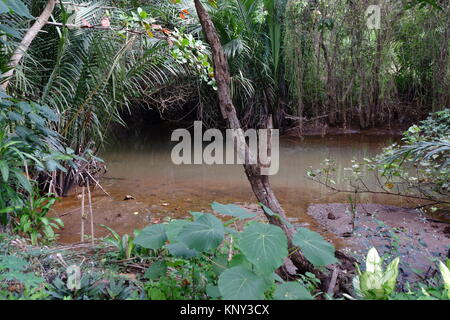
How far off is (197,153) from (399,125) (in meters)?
4.40

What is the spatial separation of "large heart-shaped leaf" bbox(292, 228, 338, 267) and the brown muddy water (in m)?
1.79

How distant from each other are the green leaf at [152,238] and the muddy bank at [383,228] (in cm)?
139

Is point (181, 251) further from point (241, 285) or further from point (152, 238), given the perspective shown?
point (241, 285)

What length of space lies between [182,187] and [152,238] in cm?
312

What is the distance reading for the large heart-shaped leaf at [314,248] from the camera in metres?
1.17

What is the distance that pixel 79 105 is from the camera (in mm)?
3627

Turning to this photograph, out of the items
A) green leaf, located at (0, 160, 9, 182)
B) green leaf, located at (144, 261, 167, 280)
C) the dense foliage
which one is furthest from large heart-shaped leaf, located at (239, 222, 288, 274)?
green leaf, located at (0, 160, 9, 182)

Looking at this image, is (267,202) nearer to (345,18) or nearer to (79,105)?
(79,105)

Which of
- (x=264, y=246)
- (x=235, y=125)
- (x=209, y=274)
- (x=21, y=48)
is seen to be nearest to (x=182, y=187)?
(x=21, y=48)

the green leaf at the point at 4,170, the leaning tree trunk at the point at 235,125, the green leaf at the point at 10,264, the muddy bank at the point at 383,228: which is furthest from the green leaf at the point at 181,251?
the muddy bank at the point at 383,228

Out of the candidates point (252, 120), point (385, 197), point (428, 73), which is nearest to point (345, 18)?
point (428, 73)

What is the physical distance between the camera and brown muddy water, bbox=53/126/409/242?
341 centimetres

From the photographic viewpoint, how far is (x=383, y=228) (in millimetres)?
2881

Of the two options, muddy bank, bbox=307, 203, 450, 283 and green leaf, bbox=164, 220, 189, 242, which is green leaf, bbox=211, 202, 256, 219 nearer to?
green leaf, bbox=164, 220, 189, 242
